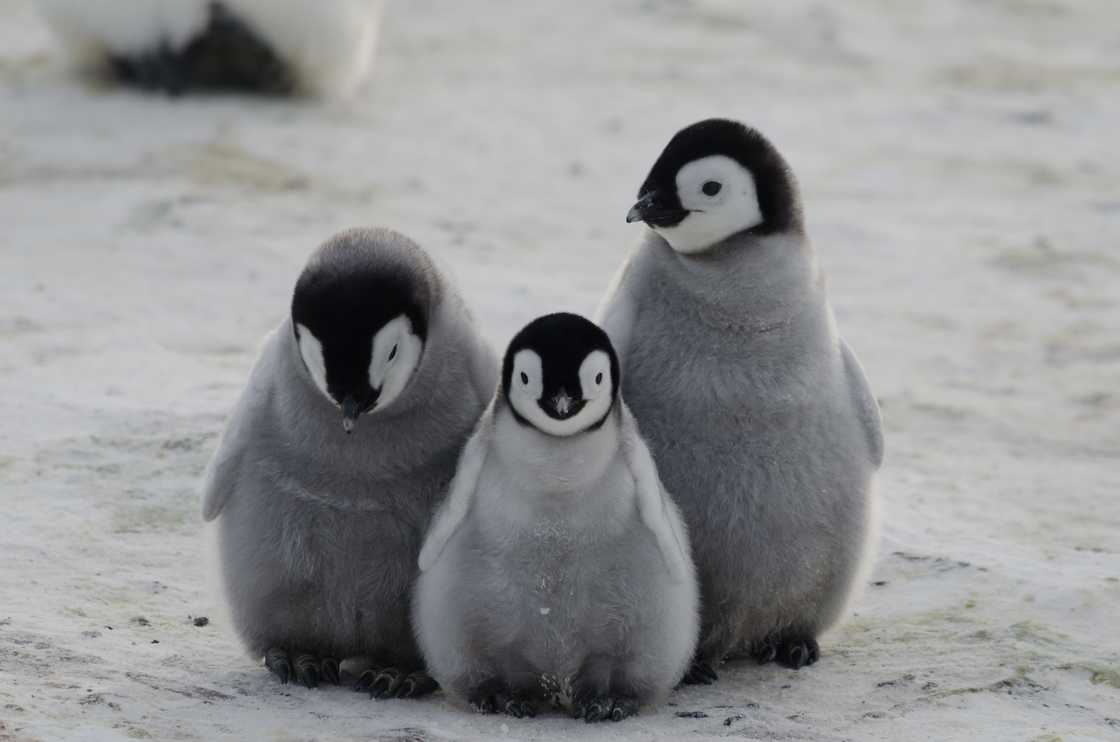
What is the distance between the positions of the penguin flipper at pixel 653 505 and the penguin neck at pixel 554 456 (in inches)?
2.4

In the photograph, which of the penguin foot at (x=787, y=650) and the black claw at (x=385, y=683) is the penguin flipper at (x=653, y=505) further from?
the black claw at (x=385, y=683)

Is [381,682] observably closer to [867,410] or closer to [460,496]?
[460,496]

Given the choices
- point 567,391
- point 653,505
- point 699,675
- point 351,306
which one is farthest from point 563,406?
point 699,675

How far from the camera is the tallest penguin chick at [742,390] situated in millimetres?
3443

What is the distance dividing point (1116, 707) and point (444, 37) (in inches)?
278

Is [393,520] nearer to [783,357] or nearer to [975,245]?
[783,357]

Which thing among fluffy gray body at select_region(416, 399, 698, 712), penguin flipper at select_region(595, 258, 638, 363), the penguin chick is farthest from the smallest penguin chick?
the penguin chick

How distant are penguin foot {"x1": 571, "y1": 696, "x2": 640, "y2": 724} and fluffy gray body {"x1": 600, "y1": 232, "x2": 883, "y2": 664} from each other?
1.14 ft

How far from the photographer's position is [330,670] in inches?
136

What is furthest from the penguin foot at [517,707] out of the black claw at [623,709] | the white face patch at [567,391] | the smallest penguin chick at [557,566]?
the white face patch at [567,391]

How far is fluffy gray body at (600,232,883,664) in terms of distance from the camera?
347cm

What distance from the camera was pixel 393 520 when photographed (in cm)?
335

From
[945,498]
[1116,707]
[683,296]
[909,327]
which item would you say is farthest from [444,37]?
[1116,707]

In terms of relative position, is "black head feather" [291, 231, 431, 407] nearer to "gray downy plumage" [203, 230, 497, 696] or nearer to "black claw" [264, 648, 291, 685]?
"gray downy plumage" [203, 230, 497, 696]
